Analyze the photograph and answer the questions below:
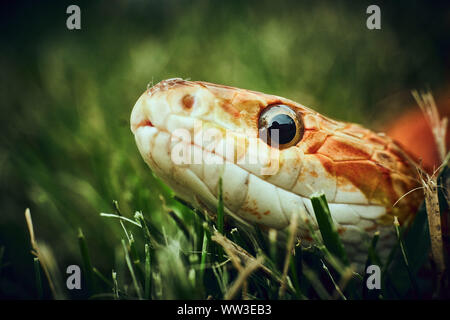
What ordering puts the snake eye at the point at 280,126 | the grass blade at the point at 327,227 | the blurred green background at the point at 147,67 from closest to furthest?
the grass blade at the point at 327,227 → the snake eye at the point at 280,126 → the blurred green background at the point at 147,67

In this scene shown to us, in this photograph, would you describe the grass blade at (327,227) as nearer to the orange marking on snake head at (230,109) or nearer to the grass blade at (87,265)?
the orange marking on snake head at (230,109)

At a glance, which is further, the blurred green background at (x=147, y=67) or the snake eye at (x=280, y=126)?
the blurred green background at (x=147, y=67)

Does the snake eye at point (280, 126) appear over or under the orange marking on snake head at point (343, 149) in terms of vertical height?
over

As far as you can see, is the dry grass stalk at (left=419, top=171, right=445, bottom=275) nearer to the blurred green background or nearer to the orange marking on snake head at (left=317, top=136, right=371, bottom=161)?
the orange marking on snake head at (left=317, top=136, right=371, bottom=161)

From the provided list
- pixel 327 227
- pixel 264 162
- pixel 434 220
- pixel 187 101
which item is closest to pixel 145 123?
pixel 187 101

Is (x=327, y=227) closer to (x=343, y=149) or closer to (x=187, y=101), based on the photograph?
(x=343, y=149)

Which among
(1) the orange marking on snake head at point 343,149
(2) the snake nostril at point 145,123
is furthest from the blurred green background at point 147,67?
(1) the orange marking on snake head at point 343,149
